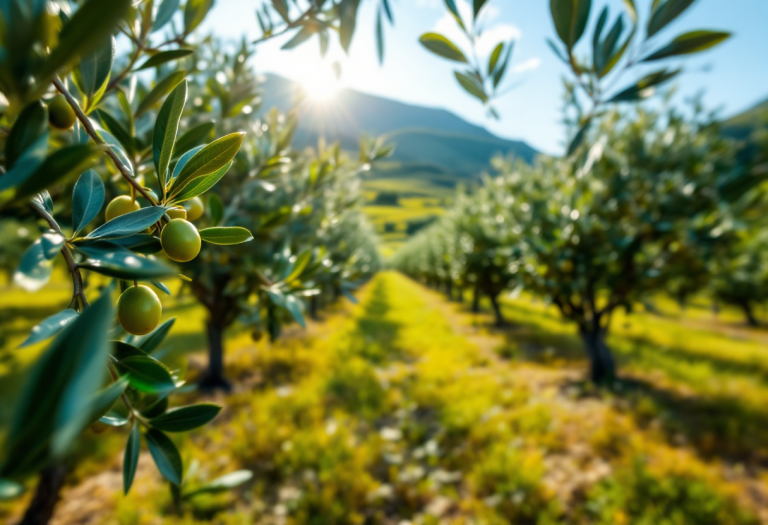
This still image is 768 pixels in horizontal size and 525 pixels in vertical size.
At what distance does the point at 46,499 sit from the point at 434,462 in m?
3.05

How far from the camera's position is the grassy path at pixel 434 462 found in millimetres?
2932

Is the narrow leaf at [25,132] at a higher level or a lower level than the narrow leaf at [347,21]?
lower

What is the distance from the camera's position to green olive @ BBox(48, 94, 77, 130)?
49 centimetres

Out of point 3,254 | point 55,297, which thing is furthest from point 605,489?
point 55,297

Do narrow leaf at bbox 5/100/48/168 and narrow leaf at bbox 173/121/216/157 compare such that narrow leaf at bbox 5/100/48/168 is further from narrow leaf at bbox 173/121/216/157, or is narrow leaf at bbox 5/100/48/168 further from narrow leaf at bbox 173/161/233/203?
narrow leaf at bbox 173/121/216/157

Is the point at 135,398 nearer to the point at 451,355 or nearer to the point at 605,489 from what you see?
the point at 605,489

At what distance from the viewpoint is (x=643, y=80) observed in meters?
0.77

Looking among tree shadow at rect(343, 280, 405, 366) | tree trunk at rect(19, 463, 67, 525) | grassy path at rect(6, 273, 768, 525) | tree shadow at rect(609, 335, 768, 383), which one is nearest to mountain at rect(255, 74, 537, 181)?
tree shadow at rect(343, 280, 405, 366)

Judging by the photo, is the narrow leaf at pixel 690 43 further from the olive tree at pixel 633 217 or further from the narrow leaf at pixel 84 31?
the olive tree at pixel 633 217

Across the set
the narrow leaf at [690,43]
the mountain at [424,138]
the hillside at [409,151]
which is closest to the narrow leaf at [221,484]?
the narrow leaf at [690,43]

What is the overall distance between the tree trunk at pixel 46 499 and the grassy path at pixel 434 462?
1.92ft

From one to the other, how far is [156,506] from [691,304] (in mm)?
30855

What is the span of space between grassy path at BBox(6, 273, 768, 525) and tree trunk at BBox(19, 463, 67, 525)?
58 cm

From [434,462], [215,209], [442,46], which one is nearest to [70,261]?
[215,209]
